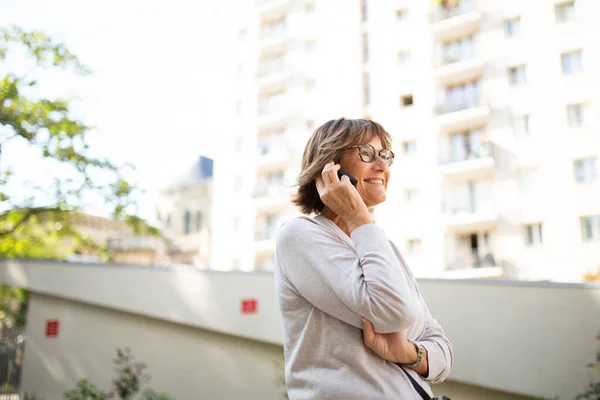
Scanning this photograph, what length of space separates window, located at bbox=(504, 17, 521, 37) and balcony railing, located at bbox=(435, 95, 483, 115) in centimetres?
278

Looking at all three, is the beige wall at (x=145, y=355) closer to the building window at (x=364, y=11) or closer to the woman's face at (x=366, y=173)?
the woman's face at (x=366, y=173)

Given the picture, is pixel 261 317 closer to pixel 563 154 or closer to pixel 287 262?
pixel 287 262

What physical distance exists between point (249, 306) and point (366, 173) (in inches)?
303

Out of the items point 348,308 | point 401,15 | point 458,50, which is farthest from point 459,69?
point 348,308

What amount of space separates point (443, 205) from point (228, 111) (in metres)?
13.6

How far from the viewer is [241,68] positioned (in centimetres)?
2955

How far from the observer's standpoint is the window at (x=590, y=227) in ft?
59.1

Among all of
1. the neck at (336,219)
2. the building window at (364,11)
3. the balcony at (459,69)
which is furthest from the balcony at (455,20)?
the neck at (336,219)

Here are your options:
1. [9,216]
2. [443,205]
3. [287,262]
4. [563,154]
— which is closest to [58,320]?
[9,216]

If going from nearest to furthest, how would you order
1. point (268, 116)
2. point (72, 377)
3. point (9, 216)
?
1. point (72, 377)
2. point (9, 216)
3. point (268, 116)

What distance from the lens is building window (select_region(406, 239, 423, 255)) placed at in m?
21.4

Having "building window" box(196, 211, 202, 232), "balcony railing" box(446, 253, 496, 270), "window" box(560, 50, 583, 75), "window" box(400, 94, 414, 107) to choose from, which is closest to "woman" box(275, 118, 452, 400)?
"balcony railing" box(446, 253, 496, 270)

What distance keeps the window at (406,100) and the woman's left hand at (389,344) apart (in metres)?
22.5

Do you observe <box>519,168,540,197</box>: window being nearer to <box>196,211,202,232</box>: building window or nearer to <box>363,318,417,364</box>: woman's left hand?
<box>196,211,202,232</box>: building window
